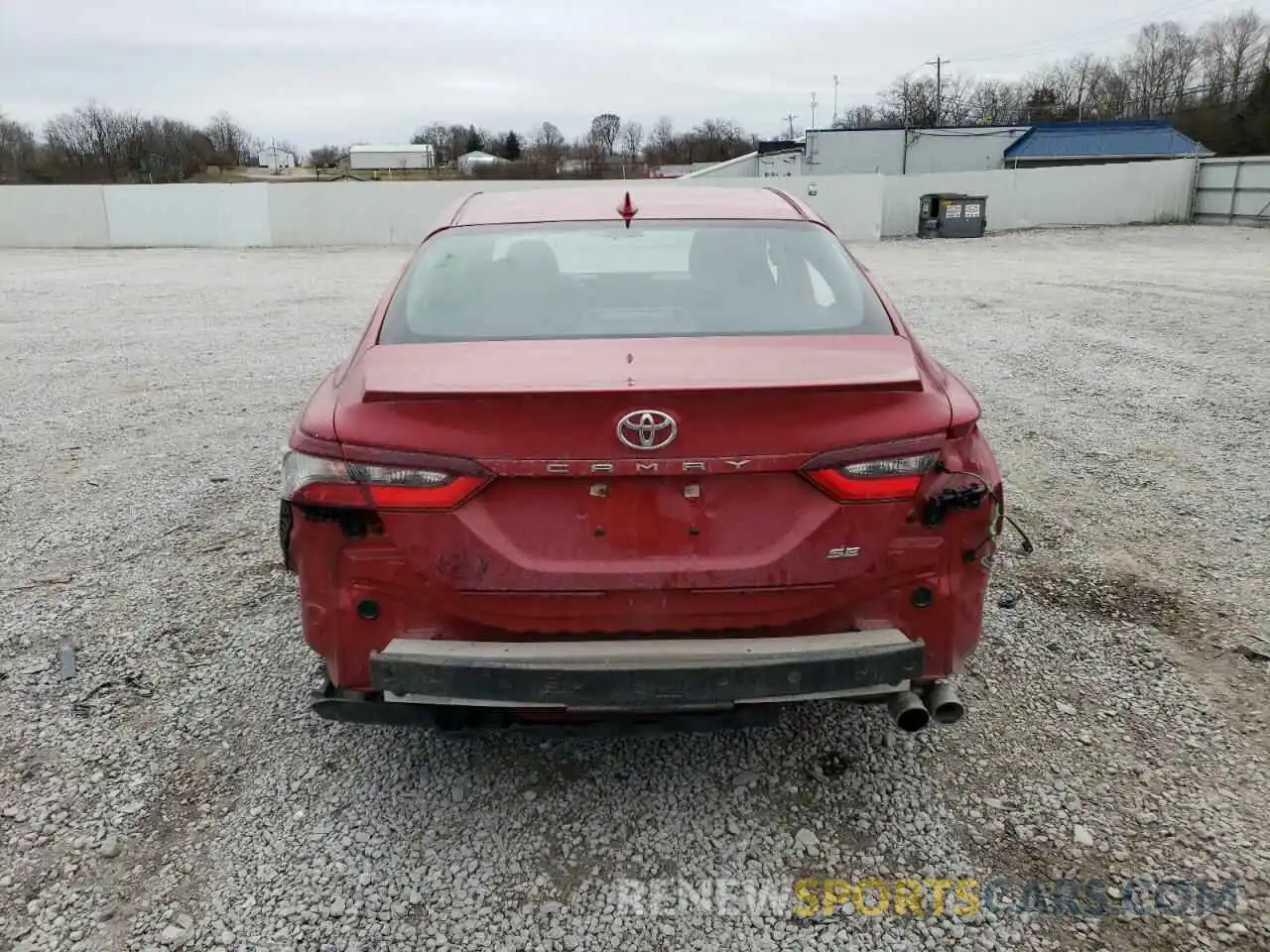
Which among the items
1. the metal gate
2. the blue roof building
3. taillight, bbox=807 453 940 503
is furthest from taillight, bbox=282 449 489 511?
the blue roof building

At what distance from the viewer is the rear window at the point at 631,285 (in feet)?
9.50

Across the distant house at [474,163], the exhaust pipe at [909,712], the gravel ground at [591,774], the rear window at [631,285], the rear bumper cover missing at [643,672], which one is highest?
the distant house at [474,163]

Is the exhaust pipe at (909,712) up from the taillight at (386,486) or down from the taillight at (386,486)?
down

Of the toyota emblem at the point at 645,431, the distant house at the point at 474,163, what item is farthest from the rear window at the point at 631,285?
the distant house at the point at 474,163

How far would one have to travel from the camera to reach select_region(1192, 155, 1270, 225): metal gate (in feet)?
88.4

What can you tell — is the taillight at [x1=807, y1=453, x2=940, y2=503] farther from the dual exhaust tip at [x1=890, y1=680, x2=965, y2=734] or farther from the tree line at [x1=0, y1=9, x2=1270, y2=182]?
the tree line at [x1=0, y1=9, x2=1270, y2=182]

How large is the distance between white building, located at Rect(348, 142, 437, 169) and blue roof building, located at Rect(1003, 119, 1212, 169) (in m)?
47.8

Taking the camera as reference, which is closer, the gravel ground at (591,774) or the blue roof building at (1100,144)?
the gravel ground at (591,774)

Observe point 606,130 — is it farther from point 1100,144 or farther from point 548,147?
point 1100,144

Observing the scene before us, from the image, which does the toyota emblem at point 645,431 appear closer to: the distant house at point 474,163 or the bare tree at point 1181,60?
the distant house at point 474,163

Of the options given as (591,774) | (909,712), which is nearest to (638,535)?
(909,712)

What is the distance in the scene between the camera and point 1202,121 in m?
56.2

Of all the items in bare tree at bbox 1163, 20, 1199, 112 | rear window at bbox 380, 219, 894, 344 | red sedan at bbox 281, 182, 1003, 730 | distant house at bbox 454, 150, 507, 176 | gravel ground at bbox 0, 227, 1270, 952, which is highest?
bare tree at bbox 1163, 20, 1199, 112

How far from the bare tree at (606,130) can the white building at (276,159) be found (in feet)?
92.6
